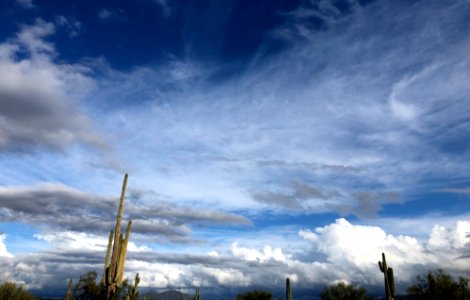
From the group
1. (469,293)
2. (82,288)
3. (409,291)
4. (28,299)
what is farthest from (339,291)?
(28,299)

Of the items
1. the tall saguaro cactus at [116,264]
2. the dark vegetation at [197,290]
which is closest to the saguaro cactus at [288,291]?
the dark vegetation at [197,290]

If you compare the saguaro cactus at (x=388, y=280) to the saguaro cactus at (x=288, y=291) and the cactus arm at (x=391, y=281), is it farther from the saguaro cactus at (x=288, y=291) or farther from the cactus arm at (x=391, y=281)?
the saguaro cactus at (x=288, y=291)

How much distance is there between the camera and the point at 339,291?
61.8m

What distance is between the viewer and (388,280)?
22609 mm

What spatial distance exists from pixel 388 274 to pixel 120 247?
1644 centimetres

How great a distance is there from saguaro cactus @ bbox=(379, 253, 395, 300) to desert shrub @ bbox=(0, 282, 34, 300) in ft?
105

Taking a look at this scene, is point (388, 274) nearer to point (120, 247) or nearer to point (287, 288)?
point (287, 288)

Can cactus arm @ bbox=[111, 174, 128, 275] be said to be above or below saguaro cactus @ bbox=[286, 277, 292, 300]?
above

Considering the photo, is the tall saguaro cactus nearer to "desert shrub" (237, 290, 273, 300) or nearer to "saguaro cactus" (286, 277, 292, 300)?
"saguaro cactus" (286, 277, 292, 300)

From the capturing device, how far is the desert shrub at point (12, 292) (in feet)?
114

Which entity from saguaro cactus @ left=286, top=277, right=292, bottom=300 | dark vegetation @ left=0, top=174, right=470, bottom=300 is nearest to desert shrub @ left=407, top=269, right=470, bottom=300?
dark vegetation @ left=0, top=174, right=470, bottom=300

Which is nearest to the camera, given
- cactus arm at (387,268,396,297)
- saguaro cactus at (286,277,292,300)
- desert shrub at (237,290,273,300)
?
cactus arm at (387,268,396,297)

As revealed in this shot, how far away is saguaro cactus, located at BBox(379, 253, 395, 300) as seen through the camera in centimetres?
2212

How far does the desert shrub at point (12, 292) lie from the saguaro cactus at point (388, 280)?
105 ft
